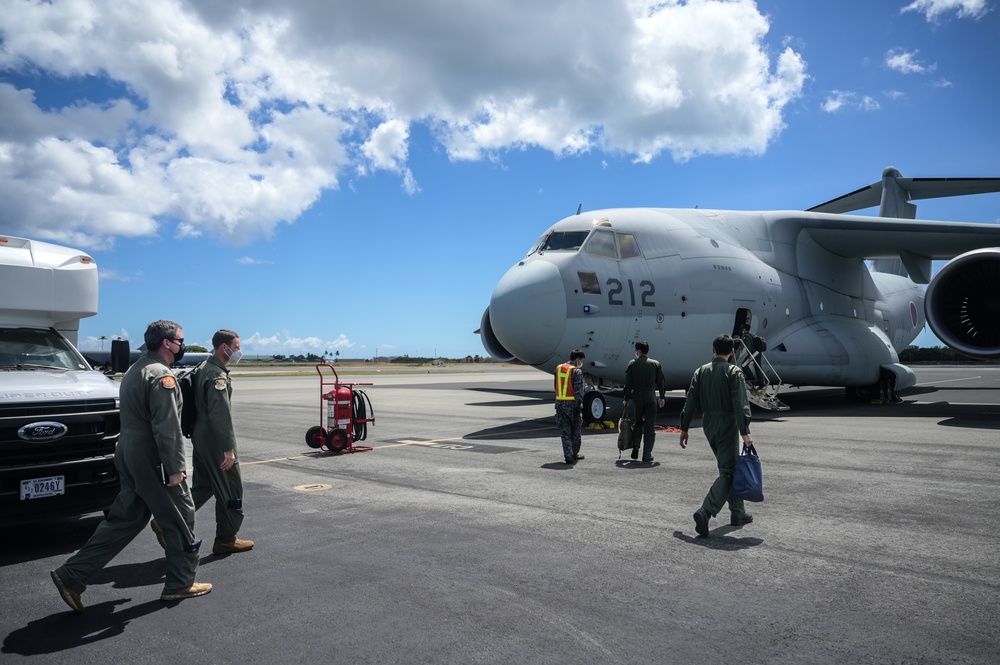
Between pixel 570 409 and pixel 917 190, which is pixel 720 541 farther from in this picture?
pixel 917 190

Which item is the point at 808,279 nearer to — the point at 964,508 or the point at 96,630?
the point at 964,508

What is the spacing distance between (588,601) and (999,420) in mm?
15711

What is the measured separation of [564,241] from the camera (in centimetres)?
1522

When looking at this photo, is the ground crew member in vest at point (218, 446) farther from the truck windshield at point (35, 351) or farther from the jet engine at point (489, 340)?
the jet engine at point (489, 340)

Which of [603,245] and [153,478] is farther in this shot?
[603,245]

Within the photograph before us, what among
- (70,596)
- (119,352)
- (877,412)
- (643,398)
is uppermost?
(119,352)

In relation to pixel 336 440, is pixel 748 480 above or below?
above

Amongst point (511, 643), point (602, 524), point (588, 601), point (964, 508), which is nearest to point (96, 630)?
point (511, 643)

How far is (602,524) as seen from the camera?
257 inches

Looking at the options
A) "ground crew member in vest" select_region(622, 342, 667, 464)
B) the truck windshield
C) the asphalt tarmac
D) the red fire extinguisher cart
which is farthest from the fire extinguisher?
"ground crew member in vest" select_region(622, 342, 667, 464)

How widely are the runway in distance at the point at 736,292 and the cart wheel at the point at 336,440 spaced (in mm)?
4194

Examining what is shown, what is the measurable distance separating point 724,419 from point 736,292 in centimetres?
1140

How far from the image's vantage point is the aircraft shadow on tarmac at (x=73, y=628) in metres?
3.96

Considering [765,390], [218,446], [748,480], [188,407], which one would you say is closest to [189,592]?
[218,446]
